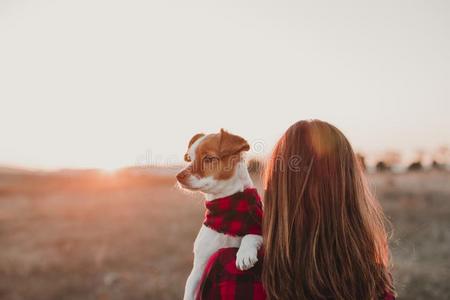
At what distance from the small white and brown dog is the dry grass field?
1888mm

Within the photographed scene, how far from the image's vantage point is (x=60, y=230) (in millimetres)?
13406

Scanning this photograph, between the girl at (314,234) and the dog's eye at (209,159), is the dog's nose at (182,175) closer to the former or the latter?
the dog's eye at (209,159)

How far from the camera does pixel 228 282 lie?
7.27ft

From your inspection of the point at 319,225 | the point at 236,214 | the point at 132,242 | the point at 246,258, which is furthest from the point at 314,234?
the point at 132,242

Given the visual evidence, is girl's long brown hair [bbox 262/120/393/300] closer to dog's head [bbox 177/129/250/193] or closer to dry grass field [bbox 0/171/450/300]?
dog's head [bbox 177/129/250/193]

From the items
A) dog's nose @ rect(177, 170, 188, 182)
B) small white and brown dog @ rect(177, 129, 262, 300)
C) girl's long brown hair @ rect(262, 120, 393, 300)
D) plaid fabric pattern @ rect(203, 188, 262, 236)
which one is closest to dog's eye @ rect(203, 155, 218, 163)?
small white and brown dog @ rect(177, 129, 262, 300)

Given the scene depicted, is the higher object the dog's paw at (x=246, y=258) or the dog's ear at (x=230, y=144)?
the dog's ear at (x=230, y=144)

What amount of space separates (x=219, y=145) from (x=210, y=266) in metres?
1.33

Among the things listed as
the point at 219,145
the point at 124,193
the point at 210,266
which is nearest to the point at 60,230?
the point at 124,193

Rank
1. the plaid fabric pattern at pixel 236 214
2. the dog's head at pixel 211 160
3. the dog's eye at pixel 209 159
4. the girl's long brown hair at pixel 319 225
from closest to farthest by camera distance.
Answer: the girl's long brown hair at pixel 319 225
the plaid fabric pattern at pixel 236 214
the dog's head at pixel 211 160
the dog's eye at pixel 209 159

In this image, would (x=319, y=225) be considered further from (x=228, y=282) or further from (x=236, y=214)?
(x=236, y=214)

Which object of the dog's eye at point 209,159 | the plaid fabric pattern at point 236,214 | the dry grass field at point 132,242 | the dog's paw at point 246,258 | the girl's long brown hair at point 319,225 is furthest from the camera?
the dry grass field at point 132,242

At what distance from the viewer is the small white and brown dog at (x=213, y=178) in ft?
9.32

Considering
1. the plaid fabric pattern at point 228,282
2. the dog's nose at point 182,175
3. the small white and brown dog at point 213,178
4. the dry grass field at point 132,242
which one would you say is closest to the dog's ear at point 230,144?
the small white and brown dog at point 213,178
